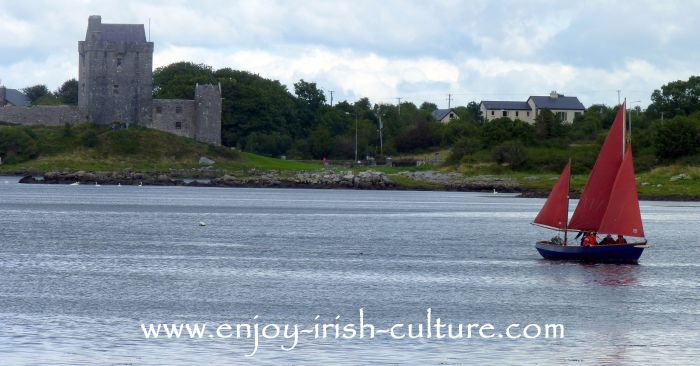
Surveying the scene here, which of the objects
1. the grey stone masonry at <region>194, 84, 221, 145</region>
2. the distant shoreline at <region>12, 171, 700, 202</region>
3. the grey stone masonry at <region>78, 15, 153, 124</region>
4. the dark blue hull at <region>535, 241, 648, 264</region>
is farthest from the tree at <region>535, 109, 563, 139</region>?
the dark blue hull at <region>535, 241, 648, 264</region>

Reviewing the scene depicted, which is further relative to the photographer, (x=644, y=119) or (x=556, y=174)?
(x=644, y=119)

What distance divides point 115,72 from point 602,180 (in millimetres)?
84366

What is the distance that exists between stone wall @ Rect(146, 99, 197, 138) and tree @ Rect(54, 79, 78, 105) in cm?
4999

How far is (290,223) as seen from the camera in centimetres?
6738

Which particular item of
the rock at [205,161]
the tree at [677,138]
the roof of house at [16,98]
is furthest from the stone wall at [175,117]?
the tree at [677,138]

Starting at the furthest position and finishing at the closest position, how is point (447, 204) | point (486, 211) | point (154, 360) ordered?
point (447, 204)
point (486, 211)
point (154, 360)

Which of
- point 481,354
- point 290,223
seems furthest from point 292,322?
point 290,223

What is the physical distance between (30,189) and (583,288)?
84.5 meters

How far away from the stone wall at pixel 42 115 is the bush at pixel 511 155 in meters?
43.4

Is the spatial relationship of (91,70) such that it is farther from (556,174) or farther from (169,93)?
(556,174)

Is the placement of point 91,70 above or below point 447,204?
above

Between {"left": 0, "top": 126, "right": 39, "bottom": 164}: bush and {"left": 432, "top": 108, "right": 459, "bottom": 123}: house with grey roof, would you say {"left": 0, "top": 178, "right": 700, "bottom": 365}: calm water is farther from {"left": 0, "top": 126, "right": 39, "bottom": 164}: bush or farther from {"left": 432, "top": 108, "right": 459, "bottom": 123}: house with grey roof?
{"left": 432, "top": 108, "right": 459, "bottom": 123}: house with grey roof

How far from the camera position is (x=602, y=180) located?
42.9 meters

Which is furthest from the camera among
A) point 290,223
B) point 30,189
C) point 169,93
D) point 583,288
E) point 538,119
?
point 169,93
